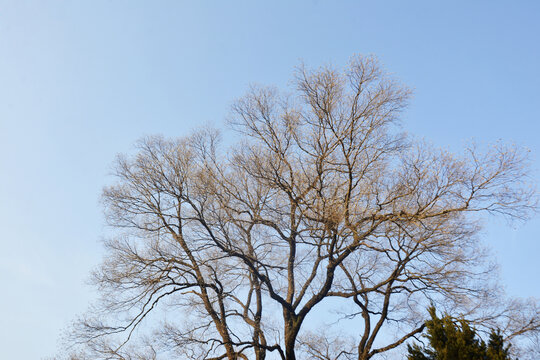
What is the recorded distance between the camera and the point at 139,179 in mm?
14930

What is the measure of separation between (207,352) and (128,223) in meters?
4.29

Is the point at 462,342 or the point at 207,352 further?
the point at 207,352

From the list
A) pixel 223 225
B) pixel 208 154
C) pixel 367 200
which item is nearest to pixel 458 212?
pixel 367 200

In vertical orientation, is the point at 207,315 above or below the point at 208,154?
below

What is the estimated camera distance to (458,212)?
1235cm

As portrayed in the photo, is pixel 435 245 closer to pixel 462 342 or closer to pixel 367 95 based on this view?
pixel 462 342

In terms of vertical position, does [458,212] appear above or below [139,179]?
below

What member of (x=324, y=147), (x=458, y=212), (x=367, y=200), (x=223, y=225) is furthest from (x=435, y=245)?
(x=223, y=225)

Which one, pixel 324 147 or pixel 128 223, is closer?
pixel 324 147

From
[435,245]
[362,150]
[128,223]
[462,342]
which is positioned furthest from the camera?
[128,223]

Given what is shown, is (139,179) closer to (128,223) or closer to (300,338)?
(128,223)

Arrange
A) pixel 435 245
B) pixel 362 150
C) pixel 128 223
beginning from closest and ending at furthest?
pixel 435 245 < pixel 362 150 < pixel 128 223

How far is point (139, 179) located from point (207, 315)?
448 cm

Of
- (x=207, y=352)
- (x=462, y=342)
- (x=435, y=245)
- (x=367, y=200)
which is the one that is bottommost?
(x=462, y=342)
